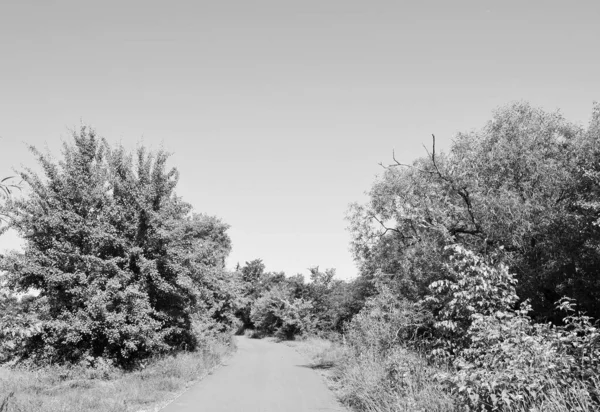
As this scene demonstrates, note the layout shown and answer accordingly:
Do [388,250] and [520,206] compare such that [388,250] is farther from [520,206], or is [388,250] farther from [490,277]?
[490,277]

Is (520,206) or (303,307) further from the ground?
(520,206)

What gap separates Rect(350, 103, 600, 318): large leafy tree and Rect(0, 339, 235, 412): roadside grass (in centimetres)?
933

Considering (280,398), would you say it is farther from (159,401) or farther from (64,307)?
(64,307)

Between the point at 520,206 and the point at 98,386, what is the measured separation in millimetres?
14779

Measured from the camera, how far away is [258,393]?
529 inches

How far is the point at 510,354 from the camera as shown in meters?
6.43

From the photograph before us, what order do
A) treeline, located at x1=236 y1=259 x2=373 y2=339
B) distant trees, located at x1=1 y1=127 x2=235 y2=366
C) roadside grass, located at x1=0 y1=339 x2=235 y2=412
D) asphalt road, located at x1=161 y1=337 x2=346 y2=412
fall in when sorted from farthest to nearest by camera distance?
1. treeline, located at x1=236 y1=259 x2=373 y2=339
2. distant trees, located at x1=1 y1=127 x2=235 y2=366
3. asphalt road, located at x1=161 y1=337 x2=346 y2=412
4. roadside grass, located at x1=0 y1=339 x2=235 y2=412

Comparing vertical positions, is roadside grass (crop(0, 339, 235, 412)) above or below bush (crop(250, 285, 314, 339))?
below

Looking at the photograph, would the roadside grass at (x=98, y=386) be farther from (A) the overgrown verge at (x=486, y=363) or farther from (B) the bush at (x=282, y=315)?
(B) the bush at (x=282, y=315)

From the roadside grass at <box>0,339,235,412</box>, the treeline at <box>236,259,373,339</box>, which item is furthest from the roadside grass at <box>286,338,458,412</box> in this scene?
the treeline at <box>236,259,373,339</box>

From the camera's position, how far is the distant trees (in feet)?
53.1

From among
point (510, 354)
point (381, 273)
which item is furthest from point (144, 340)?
point (510, 354)

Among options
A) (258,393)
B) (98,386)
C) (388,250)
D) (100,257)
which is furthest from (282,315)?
(98,386)

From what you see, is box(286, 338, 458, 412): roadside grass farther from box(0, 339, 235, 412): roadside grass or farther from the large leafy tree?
box(0, 339, 235, 412): roadside grass
